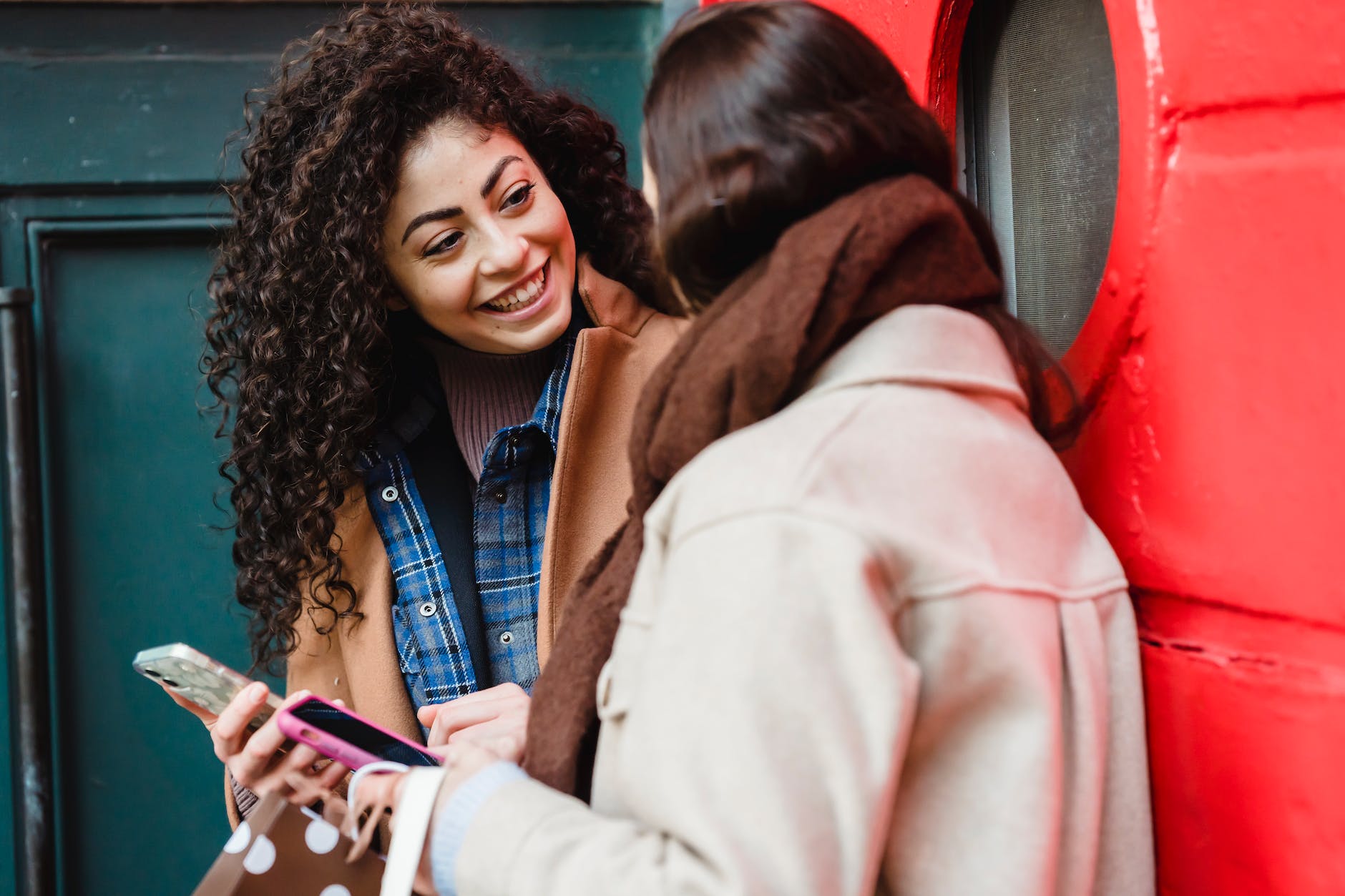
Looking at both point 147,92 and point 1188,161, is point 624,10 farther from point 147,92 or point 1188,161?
point 1188,161

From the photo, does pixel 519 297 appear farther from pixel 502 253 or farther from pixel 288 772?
pixel 288 772

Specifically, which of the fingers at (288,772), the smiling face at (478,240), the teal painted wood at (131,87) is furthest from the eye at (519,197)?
the fingers at (288,772)

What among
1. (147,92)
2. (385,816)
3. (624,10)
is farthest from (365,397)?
(624,10)

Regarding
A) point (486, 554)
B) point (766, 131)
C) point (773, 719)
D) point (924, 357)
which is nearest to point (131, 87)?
point (486, 554)

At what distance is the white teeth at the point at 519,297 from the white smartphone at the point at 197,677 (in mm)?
668

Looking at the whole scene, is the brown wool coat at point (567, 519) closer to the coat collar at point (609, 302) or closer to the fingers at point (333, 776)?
the coat collar at point (609, 302)

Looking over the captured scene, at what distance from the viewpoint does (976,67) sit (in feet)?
4.88

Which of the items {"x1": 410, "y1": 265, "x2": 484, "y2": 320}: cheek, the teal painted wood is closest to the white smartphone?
{"x1": 410, "y1": 265, "x2": 484, "y2": 320}: cheek

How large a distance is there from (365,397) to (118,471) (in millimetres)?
905

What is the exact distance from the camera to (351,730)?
127cm

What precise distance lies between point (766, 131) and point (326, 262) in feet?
3.43

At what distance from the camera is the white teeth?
1719 millimetres

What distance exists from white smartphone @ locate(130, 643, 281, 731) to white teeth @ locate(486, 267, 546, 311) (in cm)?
67

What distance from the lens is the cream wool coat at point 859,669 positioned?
746mm
